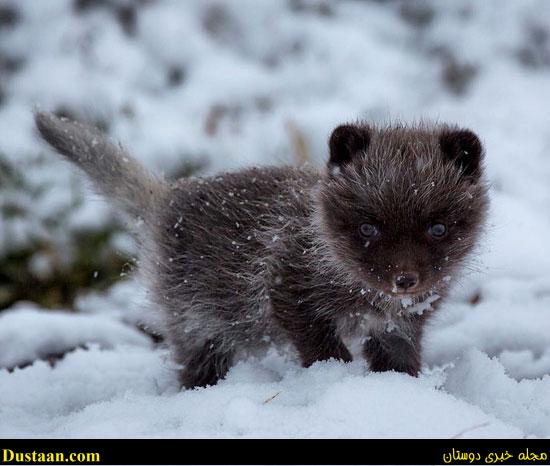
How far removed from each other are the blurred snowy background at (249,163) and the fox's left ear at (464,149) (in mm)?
510

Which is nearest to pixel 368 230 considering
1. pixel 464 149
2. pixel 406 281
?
pixel 406 281

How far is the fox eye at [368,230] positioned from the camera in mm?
3209

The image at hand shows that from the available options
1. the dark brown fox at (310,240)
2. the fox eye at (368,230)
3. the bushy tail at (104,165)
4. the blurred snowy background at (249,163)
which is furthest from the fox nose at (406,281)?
the bushy tail at (104,165)

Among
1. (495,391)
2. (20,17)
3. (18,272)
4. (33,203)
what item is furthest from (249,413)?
(20,17)

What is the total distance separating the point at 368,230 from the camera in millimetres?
3236

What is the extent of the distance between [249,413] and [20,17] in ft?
23.2

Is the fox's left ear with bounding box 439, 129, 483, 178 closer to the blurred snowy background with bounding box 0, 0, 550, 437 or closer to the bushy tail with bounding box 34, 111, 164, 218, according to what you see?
the blurred snowy background with bounding box 0, 0, 550, 437

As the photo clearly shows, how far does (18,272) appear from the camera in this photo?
6.13 m

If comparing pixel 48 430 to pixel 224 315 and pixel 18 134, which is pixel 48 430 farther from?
pixel 18 134

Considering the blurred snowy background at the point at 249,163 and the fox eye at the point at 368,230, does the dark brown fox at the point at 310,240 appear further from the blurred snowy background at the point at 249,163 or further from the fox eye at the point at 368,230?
the blurred snowy background at the point at 249,163

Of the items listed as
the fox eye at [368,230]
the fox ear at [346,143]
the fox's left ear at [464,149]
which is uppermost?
the fox ear at [346,143]

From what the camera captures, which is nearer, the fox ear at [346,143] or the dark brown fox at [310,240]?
the dark brown fox at [310,240]

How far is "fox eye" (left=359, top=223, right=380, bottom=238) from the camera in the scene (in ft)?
10.5

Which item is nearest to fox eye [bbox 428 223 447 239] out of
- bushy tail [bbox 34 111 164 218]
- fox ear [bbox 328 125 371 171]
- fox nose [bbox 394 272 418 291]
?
fox nose [bbox 394 272 418 291]
